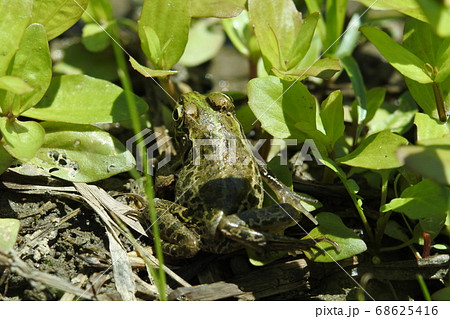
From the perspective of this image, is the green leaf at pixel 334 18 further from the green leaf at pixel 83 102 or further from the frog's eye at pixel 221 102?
the green leaf at pixel 83 102

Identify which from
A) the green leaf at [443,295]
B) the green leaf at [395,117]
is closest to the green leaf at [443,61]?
the green leaf at [395,117]

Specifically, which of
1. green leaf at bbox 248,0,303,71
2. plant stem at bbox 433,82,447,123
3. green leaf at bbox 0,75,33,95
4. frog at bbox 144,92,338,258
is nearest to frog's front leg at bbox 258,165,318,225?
frog at bbox 144,92,338,258

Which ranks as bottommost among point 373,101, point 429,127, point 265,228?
point 265,228

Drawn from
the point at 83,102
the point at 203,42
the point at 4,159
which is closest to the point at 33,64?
the point at 83,102

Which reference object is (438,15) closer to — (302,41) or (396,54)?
(396,54)

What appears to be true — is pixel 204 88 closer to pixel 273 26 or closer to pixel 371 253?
pixel 273 26

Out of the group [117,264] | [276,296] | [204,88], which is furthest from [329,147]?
[204,88]

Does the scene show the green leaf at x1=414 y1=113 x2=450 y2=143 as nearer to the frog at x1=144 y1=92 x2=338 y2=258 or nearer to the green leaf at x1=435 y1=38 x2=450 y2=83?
the green leaf at x1=435 y1=38 x2=450 y2=83
